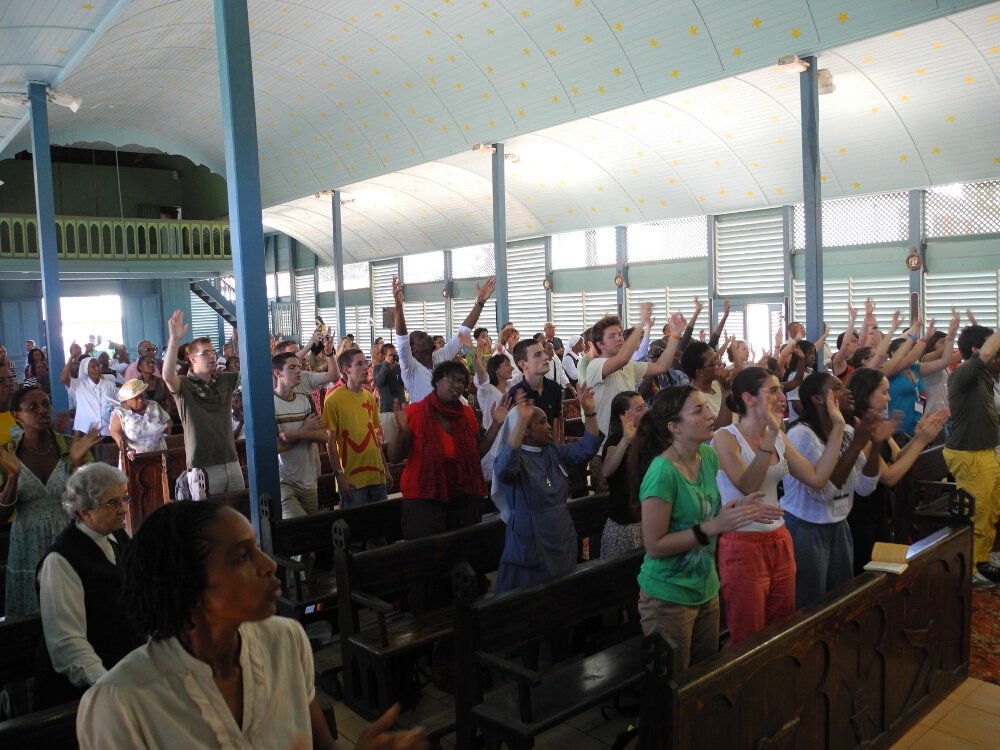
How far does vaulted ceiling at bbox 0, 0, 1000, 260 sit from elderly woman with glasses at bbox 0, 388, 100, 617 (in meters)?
5.51

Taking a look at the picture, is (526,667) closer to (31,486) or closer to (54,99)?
(31,486)

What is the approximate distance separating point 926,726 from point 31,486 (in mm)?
4383

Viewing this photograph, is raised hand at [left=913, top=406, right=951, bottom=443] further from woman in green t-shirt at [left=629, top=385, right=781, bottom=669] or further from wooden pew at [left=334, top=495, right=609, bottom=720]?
wooden pew at [left=334, top=495, right=609, bottom=720]

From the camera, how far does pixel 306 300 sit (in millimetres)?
26109

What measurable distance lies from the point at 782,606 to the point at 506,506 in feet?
4.32

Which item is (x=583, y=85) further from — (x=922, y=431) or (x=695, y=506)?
(x=695, y=506)

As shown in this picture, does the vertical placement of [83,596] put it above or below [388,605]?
above

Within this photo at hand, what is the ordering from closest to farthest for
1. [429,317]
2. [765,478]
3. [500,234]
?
[765,478], [500,234], [429,317]

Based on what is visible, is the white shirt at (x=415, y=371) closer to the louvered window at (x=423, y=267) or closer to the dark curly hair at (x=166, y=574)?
the dark curly hair at (x=166, y=574)

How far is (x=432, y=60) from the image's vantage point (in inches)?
483

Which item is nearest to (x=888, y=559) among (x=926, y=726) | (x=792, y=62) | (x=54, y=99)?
(x=926, y=726)

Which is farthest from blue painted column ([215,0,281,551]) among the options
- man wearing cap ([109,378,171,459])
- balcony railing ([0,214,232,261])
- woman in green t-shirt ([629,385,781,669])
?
balcony railing ([0,214,232,261])

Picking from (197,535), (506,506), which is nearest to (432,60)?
(506,506)

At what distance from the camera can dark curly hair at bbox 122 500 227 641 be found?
5.28 ft
